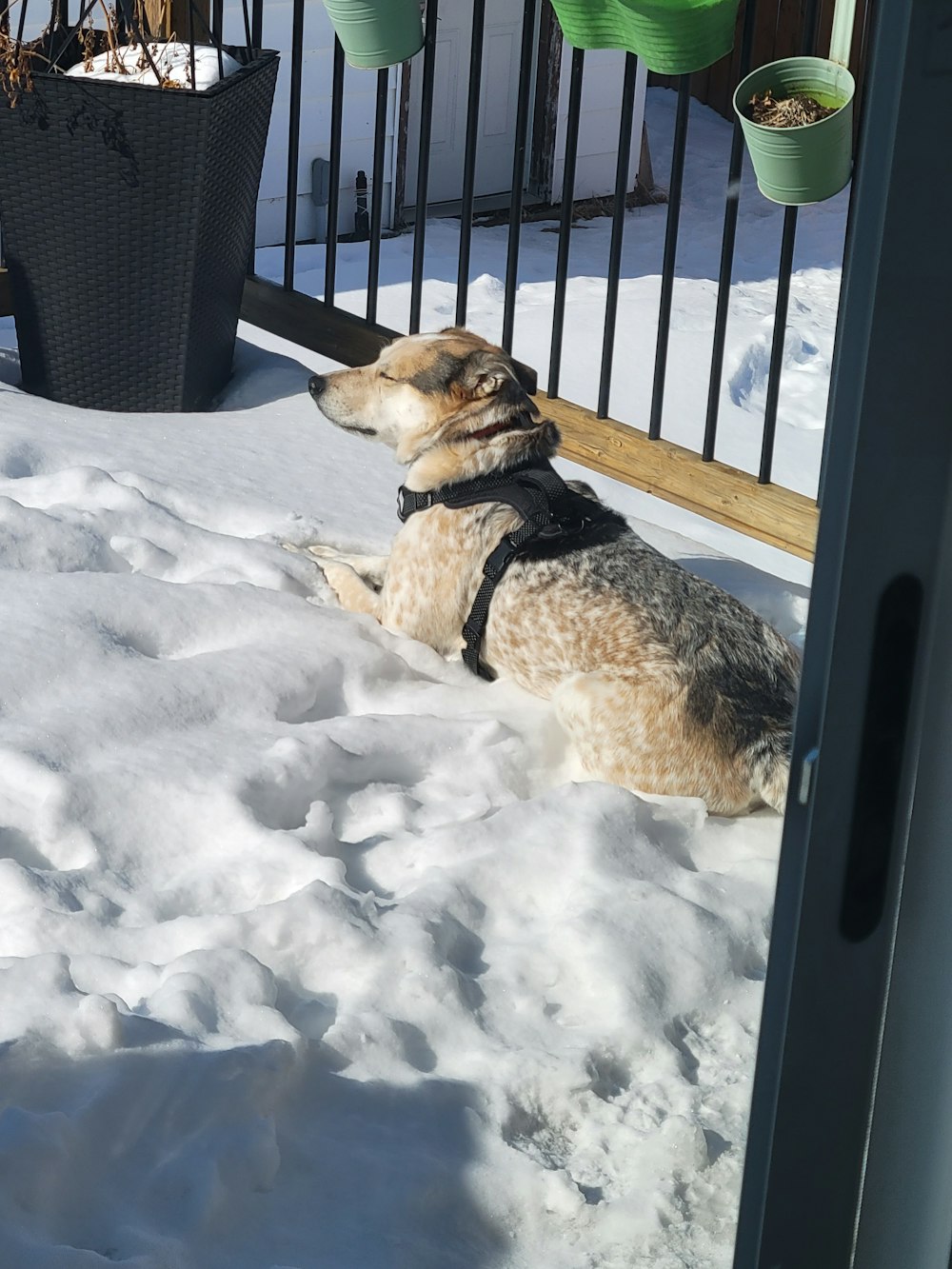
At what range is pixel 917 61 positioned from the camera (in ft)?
2.83

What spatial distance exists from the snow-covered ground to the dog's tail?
0.07 meters

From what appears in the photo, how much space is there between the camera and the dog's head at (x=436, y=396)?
3613 millimetres

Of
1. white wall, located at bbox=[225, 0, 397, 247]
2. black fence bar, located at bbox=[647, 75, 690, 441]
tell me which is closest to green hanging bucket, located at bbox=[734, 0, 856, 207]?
black fence bar, located at bbox=[647, 75, 690, 441]

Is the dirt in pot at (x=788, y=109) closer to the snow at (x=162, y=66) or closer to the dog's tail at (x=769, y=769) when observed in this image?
the dog's tail at (x=769, y=769)

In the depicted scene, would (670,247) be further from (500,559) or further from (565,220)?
(500,559)

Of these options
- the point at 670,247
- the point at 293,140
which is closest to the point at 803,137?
the point at 670,247

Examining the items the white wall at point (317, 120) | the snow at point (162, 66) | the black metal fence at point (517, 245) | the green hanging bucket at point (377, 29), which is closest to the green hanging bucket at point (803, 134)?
the black metal fence at point (517, 245)

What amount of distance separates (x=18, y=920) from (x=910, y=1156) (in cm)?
166

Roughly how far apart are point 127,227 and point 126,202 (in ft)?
0.25

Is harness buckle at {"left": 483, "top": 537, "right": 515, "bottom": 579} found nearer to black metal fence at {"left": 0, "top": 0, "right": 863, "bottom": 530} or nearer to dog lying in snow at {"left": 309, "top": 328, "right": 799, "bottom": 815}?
dog lying in snow at {"left": 309, "top": 328, "right": 799, "bottom": 815}

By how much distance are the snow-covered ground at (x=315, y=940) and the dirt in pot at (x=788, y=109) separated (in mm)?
1262

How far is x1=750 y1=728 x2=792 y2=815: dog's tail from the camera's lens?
2928 millimetres

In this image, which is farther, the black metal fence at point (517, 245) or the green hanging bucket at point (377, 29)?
the black metal fence at point (517, 245)

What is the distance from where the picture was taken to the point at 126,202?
452 centimetres
